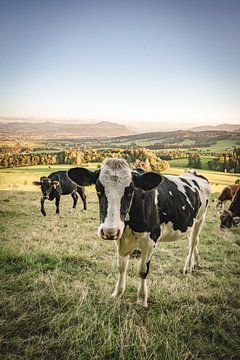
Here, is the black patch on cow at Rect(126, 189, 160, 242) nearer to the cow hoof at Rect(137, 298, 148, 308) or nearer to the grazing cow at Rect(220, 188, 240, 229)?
the cow hoof at Rect(137, 298, 148, 308)

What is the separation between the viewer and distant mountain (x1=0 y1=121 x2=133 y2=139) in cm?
941

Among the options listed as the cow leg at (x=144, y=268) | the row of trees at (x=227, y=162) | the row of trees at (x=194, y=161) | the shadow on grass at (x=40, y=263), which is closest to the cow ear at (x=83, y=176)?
the cow leg at (x=144, y=268)

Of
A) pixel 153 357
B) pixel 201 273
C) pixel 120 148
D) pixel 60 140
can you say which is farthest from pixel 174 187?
pixel 60 140

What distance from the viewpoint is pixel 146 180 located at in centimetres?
316

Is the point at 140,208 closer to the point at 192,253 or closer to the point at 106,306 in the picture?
the point at 106,306

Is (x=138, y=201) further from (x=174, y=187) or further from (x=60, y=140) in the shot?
(x=60, y=140)

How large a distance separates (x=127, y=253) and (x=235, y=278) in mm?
2267

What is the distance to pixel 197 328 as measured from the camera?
112 inches

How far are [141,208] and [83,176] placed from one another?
868 millimetres

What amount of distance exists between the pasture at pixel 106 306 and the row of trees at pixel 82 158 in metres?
3.97

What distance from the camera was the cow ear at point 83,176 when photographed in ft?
10.4

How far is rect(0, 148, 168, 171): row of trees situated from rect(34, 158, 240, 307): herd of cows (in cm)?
440

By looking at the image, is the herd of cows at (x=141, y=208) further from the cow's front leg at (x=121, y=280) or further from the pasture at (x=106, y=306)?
the pasture at (x=106, y=306)

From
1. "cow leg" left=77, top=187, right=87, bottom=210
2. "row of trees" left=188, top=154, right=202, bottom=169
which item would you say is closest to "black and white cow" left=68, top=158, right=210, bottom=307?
"cow leg" left=77, top=187, right=87, bottom=210
